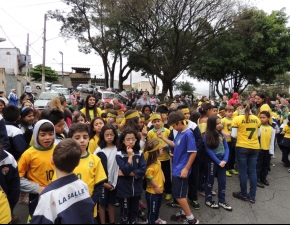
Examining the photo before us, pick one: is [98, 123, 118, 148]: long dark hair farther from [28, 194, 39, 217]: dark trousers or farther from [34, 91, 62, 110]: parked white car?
[34, 91, 62, 110]: parked white car

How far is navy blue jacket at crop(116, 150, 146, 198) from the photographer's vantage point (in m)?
3.23

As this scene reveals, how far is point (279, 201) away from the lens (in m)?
4.57

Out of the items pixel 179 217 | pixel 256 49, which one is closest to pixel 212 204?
pixel 179 217

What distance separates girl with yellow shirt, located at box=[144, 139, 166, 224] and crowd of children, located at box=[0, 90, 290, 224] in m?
0.01

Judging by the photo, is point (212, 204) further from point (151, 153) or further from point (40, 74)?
point (40, 74)

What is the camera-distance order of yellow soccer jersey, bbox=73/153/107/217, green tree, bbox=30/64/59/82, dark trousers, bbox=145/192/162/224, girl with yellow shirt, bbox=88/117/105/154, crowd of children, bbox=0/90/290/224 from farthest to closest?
green tree, bbox=30/64/59/82 < girl with yellow shirt, bbox=88/117/105/154 < dark trousers, bbox=145/192/162/224 < yellow soccer jersey, bbox=73/153/107/217 < crowd of children, bbox=0/90/290/224

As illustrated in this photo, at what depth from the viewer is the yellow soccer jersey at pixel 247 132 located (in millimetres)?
4477

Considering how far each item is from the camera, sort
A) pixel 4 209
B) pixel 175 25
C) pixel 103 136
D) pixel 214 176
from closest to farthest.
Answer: pixel 4 209 < pixel 103 136 < pixel 214 176 < pixel 175 25

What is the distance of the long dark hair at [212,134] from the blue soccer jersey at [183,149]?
651 mm

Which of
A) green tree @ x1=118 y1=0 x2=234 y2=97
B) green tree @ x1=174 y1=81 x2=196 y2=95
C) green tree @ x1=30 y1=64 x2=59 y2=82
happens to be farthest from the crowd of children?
green tree @ x1=30 y1=64 x2=59 y2=82

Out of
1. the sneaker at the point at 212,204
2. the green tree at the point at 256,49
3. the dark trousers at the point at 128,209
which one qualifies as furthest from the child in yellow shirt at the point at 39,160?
the green tree at the point at 256,49

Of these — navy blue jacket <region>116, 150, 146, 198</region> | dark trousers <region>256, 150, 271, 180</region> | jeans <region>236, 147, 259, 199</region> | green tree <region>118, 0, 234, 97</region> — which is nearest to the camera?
navy blue jacket <region>116, 150, 146, 198</region>

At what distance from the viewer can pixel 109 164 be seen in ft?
11.3

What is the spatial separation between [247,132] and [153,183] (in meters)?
2.19
